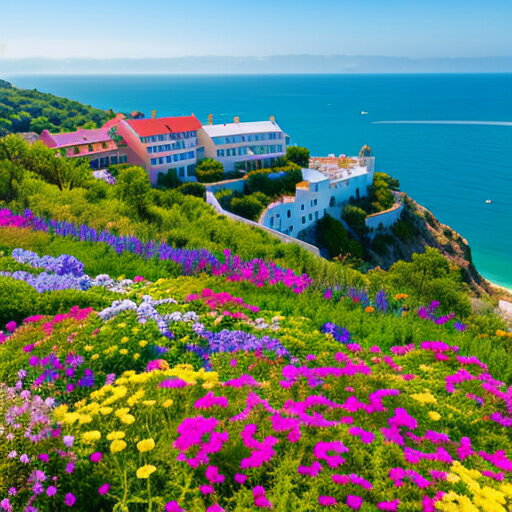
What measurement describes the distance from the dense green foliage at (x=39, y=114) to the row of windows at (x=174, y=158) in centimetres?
4585

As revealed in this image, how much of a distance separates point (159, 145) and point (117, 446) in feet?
176

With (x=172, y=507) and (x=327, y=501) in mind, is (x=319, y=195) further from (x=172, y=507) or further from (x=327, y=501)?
(x=172, y=507)

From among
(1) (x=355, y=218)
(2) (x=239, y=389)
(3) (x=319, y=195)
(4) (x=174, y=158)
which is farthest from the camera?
(4) (x=174, y=158)

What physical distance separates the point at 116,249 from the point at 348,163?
58033mm

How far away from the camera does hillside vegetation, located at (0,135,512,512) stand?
7.15 meters

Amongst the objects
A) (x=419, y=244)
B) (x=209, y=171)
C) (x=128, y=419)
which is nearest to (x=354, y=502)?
(x=128, y=419)

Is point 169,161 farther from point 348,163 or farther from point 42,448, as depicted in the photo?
point 42,448

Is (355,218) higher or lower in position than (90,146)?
lower

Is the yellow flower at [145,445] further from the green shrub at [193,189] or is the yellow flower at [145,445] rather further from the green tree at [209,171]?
the green tree at [209,171]

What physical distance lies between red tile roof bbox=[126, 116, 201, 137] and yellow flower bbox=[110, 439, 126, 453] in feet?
175

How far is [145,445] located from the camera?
7277 mm

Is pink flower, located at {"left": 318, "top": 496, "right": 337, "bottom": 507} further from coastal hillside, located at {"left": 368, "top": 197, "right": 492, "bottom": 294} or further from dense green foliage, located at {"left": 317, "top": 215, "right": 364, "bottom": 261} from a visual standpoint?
coastal hillside, located at {"left": 368, "top": 197, "right": 492, "bottom": 294}

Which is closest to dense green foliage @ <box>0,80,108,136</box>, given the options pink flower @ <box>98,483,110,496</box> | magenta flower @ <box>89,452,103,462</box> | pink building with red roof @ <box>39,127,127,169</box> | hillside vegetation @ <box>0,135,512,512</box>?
pink building with red roof @ <box>39,127,127,169</box>

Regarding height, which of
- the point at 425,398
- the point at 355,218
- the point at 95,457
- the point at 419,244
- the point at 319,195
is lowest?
the point at 419,244
